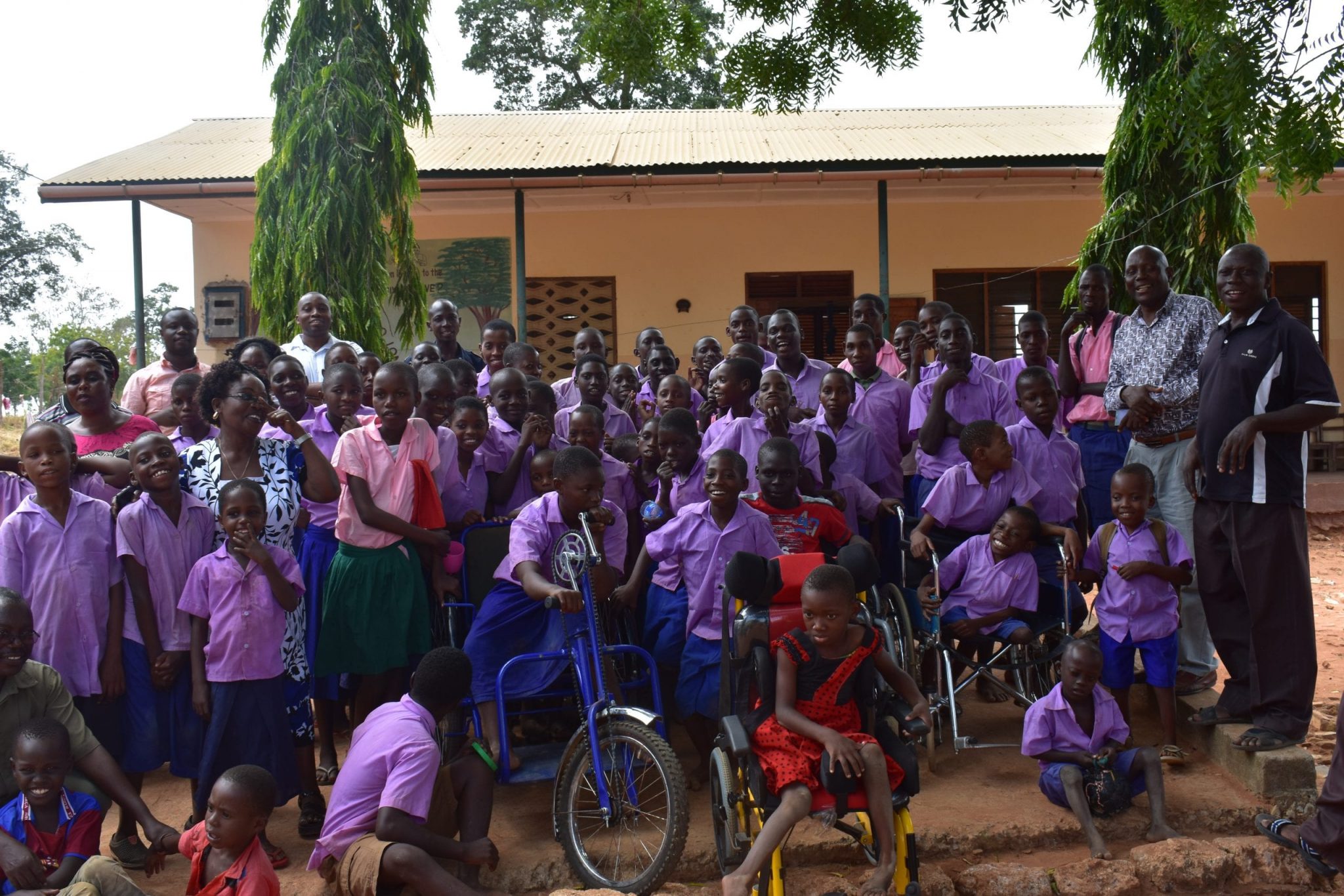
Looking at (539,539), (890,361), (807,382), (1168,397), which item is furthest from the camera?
(890,361)

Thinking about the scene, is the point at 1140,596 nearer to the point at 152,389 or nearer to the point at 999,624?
the point at 999,624

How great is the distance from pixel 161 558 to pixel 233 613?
37 centimetres

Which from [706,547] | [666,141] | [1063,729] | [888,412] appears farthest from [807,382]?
[666,141]

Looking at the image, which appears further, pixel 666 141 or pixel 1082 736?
pixel 666 141

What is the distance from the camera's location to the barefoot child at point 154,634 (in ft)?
13.0

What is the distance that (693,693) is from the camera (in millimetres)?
4273

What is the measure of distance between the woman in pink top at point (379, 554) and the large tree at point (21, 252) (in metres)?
22.7

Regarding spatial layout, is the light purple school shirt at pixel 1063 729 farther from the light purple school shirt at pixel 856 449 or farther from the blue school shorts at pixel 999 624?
the light purple school shirt at pixel 856 449

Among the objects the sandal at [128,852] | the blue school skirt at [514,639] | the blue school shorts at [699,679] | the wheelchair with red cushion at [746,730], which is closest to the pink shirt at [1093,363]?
the wheelchair with red cushion at [746,730]

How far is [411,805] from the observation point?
3.40m

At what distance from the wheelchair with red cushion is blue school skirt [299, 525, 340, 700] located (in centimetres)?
173

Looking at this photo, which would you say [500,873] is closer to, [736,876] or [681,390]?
[736,876]

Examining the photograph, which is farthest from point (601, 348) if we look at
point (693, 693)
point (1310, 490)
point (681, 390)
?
point (1310, 490)

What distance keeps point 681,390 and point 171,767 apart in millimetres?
2862
